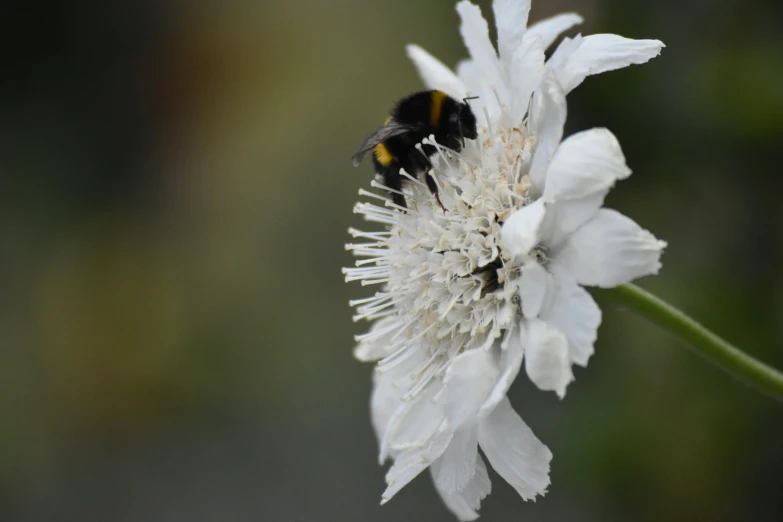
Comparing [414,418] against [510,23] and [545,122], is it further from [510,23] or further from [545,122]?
[510,23]

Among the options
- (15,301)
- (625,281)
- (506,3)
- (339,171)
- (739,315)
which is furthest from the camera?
(15,301)

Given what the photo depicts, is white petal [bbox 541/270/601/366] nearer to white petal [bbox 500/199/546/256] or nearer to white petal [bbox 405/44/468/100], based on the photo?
white petal [bbox 500/199/546/256]

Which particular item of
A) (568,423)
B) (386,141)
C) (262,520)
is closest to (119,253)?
(262,520)

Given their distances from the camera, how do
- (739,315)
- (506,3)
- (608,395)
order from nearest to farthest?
(506,3)
(739,315)
(608,395)

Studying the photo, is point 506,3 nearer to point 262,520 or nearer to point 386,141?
point 386,141

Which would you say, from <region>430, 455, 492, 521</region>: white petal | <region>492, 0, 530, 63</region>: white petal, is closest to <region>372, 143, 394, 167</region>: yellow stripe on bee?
<region>492, 0, 530, 63</region>: white petal

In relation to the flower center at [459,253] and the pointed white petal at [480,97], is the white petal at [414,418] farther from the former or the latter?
the pointed white petal at [480,97]
